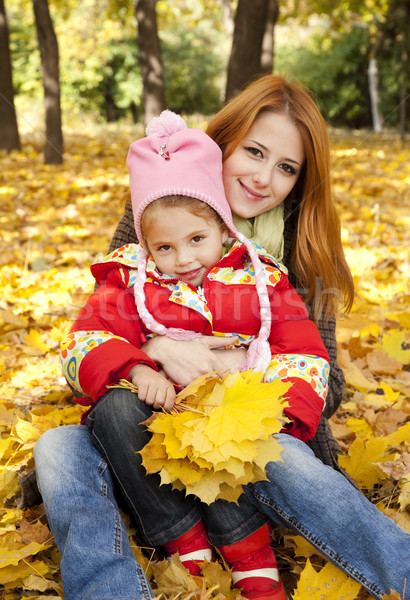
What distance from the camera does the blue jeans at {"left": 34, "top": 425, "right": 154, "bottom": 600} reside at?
4.41ft

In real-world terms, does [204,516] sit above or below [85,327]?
below

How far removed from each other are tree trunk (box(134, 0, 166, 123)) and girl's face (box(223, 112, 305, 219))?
587cm

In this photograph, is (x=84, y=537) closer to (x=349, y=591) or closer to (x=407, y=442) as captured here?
(x=349, y=591)

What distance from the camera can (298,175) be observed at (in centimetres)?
217

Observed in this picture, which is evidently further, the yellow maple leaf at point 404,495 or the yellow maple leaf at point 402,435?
the yellow maple leaf at point 402,435

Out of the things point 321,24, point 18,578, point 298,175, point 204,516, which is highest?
point 321,24

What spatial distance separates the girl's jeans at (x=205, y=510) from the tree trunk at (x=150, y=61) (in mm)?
6659

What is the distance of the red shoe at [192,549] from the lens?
154 centimetres

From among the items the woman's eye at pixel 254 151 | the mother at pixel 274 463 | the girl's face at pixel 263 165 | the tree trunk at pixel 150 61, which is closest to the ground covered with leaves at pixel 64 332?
the mother at pixel 274 463

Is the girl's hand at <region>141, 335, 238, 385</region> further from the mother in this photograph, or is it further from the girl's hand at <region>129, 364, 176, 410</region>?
the girl's hand at <region>129, 364, 176, 410</region>

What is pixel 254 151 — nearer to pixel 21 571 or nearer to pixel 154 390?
pixel 154 390

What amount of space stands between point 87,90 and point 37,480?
23.0 meters

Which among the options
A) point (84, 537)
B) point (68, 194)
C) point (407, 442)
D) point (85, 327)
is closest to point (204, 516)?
point (84, 537)

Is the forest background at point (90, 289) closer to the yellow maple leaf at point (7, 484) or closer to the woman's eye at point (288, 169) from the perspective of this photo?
the yellow maple leaf at point (7, 484)
